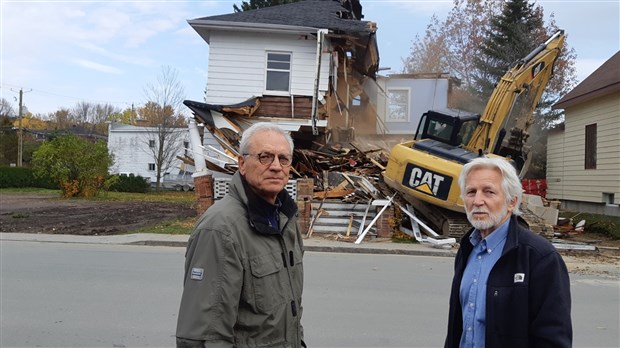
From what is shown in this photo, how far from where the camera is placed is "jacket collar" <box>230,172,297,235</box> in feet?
7.82

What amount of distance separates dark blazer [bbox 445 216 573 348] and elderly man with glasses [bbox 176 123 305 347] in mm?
965

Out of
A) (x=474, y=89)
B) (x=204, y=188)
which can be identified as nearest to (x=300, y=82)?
(x=204, y=188)

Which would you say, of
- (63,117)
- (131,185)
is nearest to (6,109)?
(63,117)

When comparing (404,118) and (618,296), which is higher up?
(404,118)

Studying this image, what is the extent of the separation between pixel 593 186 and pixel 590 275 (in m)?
11.1

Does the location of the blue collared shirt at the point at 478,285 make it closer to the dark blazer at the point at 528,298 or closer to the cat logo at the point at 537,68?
the dark blazer at the point at 528,298

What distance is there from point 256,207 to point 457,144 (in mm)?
12497

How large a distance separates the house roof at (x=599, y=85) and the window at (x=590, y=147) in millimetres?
1159

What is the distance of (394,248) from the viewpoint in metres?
12.3

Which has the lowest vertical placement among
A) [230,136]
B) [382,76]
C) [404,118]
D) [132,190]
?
[132,190]

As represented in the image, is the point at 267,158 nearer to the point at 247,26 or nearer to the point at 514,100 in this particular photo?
the point at 514,100

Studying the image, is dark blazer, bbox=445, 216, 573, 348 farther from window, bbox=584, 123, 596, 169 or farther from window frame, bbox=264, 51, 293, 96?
window, bbox=584, 123, 596, 169

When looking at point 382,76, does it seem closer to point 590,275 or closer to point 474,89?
point 474,89

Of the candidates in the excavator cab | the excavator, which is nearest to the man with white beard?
the excavator
